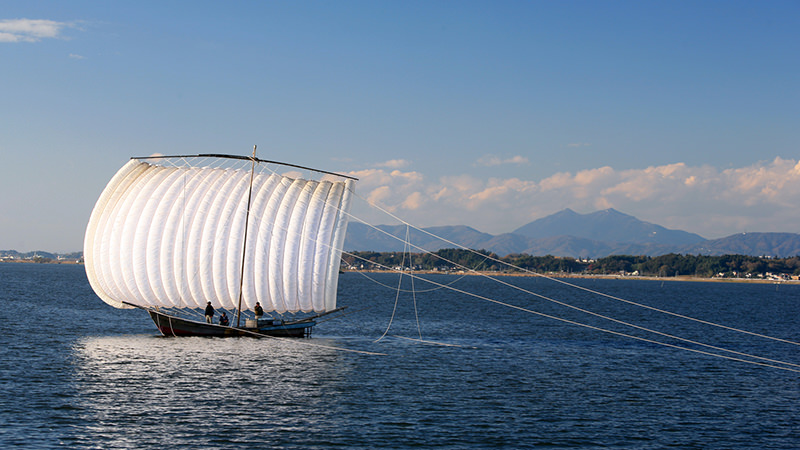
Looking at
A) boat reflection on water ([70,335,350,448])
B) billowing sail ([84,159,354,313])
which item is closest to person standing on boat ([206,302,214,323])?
billowing sail ([84,159,354,313])

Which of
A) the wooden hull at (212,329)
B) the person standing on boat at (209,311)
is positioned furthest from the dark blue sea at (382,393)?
the person standing on boat at (209,311)

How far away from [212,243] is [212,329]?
5322 millimetres

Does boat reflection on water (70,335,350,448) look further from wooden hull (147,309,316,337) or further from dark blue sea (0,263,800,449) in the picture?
wooden hull (147,309,316,337)

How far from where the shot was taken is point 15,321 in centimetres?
5812

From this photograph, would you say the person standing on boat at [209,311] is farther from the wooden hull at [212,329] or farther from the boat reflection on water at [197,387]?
the boat reflection on water at [197,387]

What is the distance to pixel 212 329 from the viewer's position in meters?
45.1

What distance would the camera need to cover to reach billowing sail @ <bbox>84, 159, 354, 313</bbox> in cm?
4444

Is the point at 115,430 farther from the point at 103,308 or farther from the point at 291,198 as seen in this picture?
the point at 103,308

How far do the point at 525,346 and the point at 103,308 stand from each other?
47983 mm

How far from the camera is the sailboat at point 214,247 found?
44438mm

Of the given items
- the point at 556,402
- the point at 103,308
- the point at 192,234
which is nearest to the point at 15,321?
the point at 103,308

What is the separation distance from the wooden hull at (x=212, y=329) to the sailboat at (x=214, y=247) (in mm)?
67

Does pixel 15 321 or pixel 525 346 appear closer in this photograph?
pixel 525 346

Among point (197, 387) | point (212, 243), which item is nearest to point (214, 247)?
point (212, 243)
